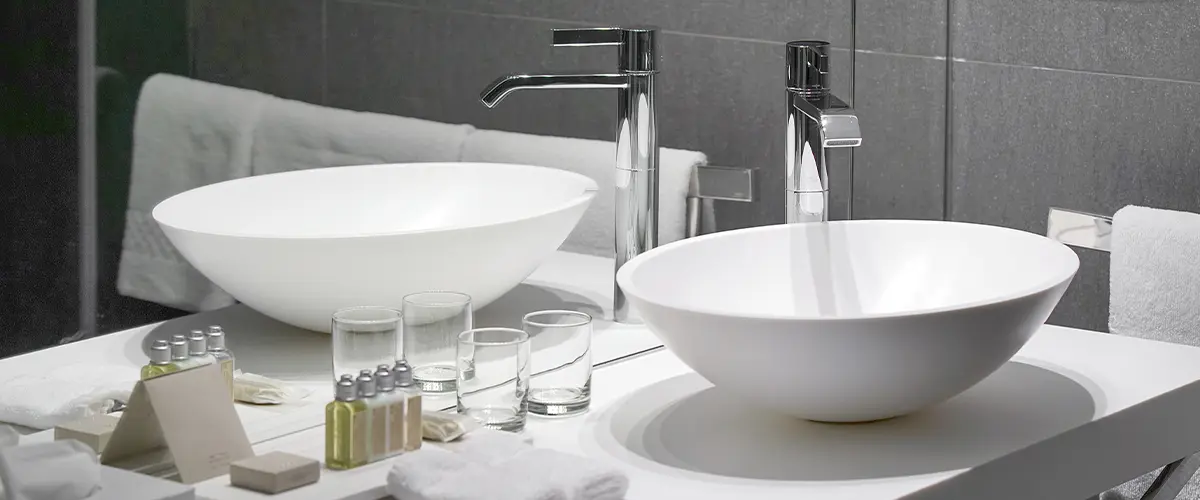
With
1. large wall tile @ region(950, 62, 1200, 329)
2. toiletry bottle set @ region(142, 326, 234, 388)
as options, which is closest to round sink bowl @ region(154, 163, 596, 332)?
toiletry bottle set @ region(142, 326, 234, 388)

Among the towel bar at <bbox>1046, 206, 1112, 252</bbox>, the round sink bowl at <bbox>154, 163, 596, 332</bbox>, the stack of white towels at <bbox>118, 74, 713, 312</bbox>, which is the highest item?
the stack of white towels at <bbox>118, 74, 713, 312</bbox>

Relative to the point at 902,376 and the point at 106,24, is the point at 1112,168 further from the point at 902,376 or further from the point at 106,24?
the point at 106,24

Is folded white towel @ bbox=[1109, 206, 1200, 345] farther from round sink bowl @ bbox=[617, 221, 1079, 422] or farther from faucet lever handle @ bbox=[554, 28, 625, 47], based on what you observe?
faucet lever handle @ bbox=[554, 28, 625, 47]

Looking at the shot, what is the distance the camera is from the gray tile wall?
174 centimetres

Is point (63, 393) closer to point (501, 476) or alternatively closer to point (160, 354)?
point (160, 354)

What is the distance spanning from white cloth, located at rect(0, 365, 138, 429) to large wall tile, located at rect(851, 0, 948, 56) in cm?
124

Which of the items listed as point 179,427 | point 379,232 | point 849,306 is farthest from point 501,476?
point 849,306

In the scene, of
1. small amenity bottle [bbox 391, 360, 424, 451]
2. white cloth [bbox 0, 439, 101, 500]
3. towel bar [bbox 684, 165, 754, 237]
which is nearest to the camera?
white cloth [bbox 0, 439, 101, 500]

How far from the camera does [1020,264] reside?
1.61 meters

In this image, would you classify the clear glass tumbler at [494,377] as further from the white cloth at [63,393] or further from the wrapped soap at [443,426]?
the white cloth at [63,393]

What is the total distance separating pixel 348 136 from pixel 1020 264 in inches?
29.1

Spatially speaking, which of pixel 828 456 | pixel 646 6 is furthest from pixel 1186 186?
pixel 828 456

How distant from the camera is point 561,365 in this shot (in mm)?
1516

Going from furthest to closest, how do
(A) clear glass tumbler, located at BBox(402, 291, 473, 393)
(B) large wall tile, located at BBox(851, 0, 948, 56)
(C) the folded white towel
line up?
(B) large wall tile, located at BBox(851, 0, 948, 56)
(C) the folded white towel
(A) clear glass tumbler, located at BBox(402, 291, 473, 393)
